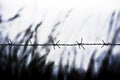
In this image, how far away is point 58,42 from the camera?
426 centimetres

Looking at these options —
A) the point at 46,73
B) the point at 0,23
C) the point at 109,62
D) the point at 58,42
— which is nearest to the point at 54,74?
the point at 46,73

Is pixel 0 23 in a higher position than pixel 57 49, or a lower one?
higher

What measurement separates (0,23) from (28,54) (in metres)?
0.52

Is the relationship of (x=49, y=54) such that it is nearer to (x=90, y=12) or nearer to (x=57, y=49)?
(x=57, y=49)

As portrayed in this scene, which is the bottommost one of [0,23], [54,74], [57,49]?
[54,74]

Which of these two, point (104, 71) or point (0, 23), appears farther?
point (0, 23)

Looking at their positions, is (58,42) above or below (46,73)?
above

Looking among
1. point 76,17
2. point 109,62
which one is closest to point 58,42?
point 76,17

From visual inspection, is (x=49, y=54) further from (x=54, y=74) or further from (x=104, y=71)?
(x=104, y=71)

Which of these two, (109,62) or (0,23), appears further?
(0,23)

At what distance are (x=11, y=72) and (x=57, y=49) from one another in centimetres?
60

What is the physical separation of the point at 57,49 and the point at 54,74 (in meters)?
0.29

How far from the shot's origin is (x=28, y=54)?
4.32m

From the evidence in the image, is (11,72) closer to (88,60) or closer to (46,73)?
(46,73)
